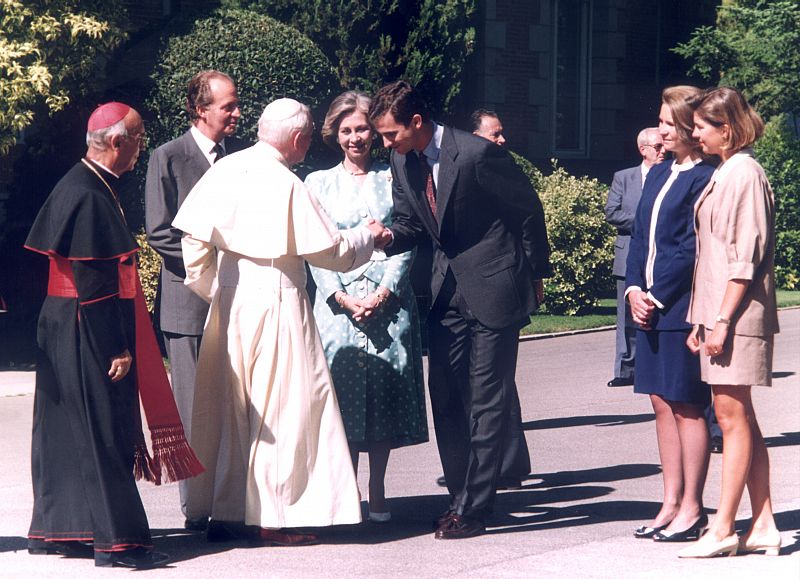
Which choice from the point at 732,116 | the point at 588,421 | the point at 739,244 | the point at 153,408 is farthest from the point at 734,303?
the point at 588,421

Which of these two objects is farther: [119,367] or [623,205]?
[623,205]

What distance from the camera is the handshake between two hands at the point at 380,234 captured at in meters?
6.43

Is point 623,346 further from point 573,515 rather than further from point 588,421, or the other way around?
point 573,515

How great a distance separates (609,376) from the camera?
39.2 ft

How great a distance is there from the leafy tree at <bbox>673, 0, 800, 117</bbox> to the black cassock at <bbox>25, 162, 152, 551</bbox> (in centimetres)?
1684

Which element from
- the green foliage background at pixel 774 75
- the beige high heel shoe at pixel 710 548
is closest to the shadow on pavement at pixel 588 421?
the beige high heel shoe at pixel 710 548

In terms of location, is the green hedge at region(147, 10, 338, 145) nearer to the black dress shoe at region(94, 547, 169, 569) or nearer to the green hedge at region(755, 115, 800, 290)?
the black dress shoe at region(94, 547, 169, 569)

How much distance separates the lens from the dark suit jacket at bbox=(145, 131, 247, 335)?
669 centimetres

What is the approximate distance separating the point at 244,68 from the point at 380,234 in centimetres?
610

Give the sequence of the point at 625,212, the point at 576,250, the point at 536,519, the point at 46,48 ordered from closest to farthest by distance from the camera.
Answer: the point at 536,519
the point at 625,212
the point at 46,48
the point at 576,250

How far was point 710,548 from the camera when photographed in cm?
573

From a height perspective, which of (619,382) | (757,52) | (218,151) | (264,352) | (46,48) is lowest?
(619,382)

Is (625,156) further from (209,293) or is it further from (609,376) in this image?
(209,293)

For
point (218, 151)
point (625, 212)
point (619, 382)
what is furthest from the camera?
point (619, 382)
